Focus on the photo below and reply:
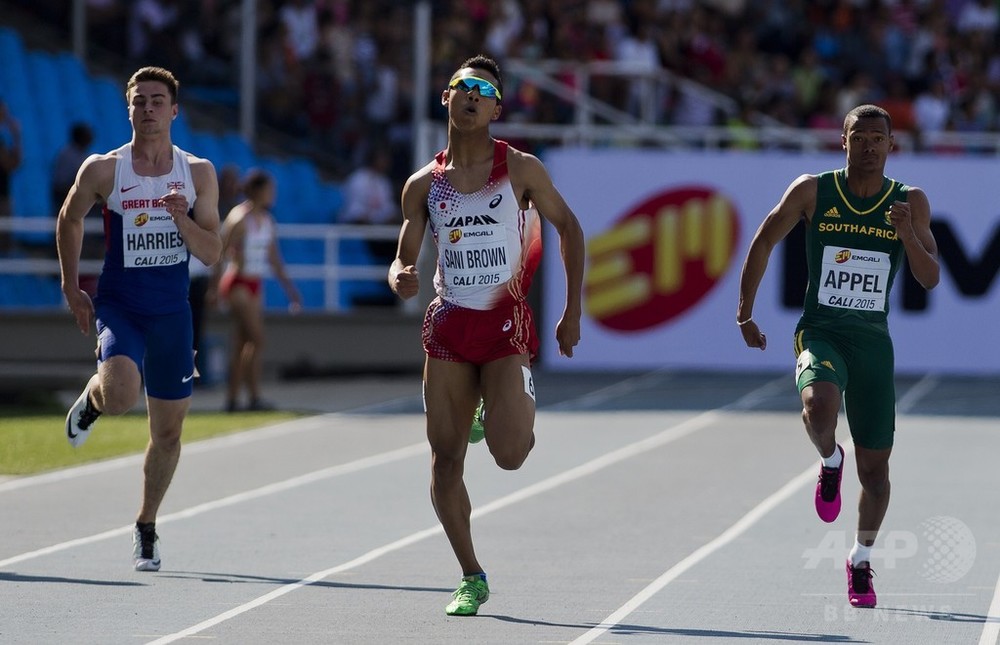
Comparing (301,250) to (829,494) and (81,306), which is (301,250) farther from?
(829,494)

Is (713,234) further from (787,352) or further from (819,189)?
(819,189)

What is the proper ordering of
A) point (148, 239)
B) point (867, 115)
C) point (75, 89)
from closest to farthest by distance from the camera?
point (867, 115)
point (148, 239)
point (75, 89)

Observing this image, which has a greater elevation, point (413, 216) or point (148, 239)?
point (413, 216)

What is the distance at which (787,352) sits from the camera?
22.8 metres

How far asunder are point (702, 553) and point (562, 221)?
8.62ft

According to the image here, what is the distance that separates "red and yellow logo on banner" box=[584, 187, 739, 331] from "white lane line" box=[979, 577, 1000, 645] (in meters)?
14.5

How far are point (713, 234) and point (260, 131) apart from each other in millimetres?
6609

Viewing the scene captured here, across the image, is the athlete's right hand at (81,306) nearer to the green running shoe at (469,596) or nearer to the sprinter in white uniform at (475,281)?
the sprinter in white uniform at (475,281)

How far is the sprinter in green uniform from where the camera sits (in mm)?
7984

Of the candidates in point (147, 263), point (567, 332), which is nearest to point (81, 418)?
point (147, 263)

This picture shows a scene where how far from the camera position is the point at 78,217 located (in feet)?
29.2

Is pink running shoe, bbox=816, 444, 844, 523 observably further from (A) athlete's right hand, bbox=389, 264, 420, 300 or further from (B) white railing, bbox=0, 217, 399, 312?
(B) white railing, bbox=0, 217, 399, 312

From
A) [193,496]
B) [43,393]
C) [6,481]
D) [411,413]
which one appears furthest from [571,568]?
[43,393]

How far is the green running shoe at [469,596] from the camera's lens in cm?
768
